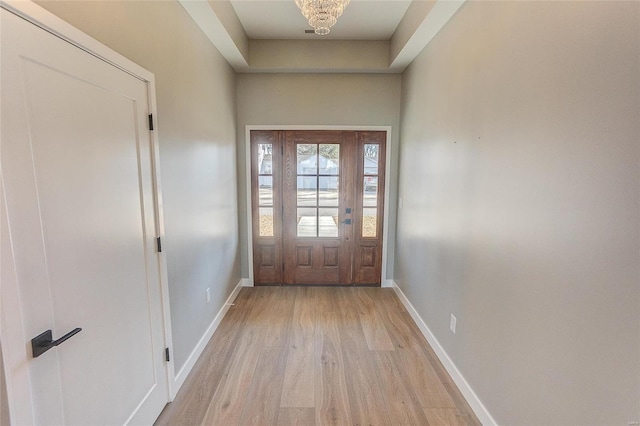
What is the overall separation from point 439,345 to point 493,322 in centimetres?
87

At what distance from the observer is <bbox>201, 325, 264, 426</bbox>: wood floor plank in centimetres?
184

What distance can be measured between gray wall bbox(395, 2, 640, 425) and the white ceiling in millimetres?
777

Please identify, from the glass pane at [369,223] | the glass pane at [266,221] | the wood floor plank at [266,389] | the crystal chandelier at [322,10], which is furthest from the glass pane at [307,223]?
the crystal chandelier at [322,10]

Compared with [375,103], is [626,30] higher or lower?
lower

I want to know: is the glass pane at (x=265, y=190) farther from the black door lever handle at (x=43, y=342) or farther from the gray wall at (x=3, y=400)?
the gray wall at (x=3, y=400)

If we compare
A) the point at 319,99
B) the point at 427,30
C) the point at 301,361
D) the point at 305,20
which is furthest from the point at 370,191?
the point at 301,361

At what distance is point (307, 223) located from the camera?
3887mm

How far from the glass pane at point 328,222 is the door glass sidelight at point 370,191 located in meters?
0.37

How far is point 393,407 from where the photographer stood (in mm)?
1929

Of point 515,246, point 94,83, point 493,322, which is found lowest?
point 493,322

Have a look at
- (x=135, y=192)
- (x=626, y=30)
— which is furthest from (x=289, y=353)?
(x=626, y=30)

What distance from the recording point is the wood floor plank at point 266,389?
1.84 meters

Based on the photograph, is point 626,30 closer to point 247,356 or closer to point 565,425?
point 565,425

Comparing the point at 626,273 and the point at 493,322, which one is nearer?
the point at 626,273
